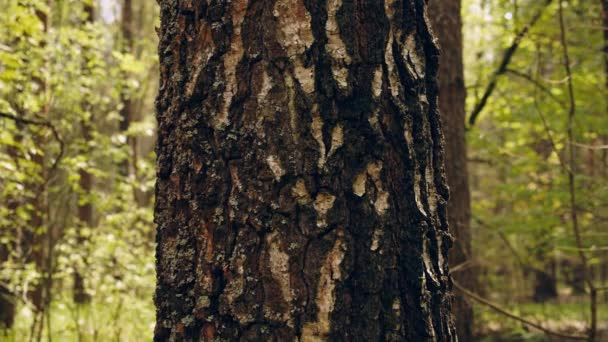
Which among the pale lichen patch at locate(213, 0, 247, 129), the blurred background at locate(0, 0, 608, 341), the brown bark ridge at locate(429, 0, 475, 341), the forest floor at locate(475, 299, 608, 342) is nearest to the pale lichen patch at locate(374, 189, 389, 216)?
the pale lichen patch at locate(213, 0, 247, 129)

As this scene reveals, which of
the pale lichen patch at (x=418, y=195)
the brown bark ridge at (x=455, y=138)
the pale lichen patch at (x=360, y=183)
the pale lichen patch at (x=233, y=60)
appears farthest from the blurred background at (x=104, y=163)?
the pale lichen patch at (x=360, y=183)

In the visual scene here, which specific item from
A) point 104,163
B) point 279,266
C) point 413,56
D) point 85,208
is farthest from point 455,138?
point 85,208

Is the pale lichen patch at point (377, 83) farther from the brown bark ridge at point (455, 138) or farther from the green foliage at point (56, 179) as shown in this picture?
the green foliage at point (56, 179)

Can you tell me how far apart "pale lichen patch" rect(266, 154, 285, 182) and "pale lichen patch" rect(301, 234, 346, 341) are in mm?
171

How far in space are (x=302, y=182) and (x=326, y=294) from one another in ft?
0.74

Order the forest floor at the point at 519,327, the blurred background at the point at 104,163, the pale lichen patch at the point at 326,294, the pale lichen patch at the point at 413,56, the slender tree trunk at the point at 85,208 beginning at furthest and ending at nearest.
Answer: the slender tree trunk at the point at 85,208 < the forest floor at the point at 519,327 < the blurred background at the point at 104,163 < the pale lichen patch at the point at 413,56 < the pale lichen patch at the point at 326,294

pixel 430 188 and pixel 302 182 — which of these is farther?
pixel 430 188

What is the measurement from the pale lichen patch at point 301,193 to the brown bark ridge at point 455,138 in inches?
117

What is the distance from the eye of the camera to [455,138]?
4023mm

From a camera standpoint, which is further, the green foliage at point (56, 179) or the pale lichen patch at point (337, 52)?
the green foliage at point (56, 179)

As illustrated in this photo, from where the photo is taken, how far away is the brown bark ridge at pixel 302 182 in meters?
1.08

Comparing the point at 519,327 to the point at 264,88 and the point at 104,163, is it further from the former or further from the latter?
the point at 104,163

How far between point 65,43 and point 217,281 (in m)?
5.02

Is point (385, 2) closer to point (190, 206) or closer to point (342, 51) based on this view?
point (342, 51)
